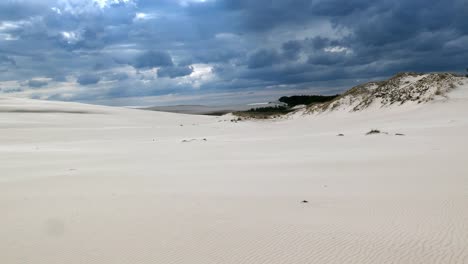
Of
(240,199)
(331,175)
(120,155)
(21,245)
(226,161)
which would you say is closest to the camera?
(21,245)

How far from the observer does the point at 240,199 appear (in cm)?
694

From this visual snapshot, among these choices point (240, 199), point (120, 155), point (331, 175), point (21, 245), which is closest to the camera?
point (21, 245)

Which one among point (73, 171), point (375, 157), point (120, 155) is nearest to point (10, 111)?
point (120, 155)

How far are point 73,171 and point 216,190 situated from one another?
16.2 ft

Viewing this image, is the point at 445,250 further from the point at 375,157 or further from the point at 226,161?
the point at 226,161

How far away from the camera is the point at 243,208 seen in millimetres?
6316

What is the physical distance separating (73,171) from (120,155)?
4.05m

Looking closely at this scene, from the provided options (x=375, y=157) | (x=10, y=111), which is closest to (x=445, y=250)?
(x=375, y=157)

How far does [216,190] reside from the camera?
7805mm

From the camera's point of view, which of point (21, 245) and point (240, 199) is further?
point (240, 199)

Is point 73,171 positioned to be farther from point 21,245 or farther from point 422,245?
point 422,245

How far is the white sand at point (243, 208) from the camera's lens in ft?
14.8

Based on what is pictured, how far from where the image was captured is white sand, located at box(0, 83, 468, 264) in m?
4.52

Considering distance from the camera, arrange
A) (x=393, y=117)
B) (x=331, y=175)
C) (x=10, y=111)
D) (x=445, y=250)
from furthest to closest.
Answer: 1. (x=10, y=111)
2. (x=393, y=117)
3. (x=331, y=175)
4. (x=445, y=250)
